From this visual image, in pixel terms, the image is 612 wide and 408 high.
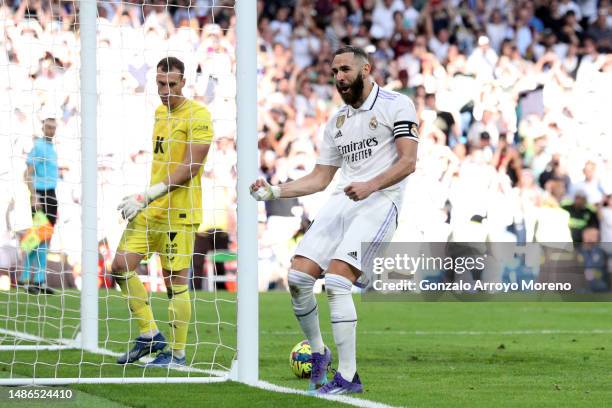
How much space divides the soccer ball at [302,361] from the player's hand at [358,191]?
5.33ft

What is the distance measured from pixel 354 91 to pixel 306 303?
128cm

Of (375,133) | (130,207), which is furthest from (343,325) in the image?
(130,207)

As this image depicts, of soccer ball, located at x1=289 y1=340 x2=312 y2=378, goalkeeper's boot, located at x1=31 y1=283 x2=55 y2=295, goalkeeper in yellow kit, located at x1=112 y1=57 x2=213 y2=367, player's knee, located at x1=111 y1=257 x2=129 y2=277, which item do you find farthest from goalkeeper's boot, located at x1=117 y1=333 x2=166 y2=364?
goalkeeper's boot, located at x1=31 y1=283 x2=55 y2=295

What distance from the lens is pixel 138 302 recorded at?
9.00 meters

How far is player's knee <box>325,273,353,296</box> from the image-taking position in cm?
695

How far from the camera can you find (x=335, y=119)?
746 cm

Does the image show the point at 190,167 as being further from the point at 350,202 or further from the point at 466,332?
the point at 466,332

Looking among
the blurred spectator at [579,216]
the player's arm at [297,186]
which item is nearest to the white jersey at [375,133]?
A: the player's arm at [297,186]

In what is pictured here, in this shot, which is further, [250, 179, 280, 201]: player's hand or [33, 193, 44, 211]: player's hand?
[33, 193, 44, 211]: player's hand

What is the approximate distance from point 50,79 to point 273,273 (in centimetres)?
449

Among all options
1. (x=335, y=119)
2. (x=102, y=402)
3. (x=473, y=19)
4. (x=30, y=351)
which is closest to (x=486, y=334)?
(x=30, y=351)

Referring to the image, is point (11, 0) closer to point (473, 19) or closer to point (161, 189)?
point (473, 19)

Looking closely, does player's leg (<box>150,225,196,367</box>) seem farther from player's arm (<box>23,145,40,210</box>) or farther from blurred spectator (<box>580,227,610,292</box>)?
blurred spectator (<box>580,227,610,292</box>)

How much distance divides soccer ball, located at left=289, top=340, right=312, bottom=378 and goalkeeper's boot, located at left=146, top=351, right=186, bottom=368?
3.13 feet
